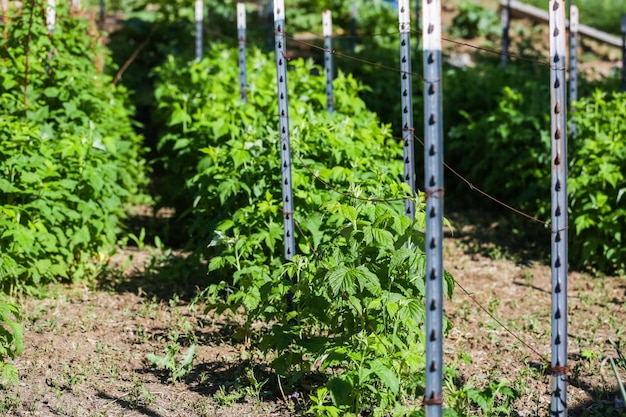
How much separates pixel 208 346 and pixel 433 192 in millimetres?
2463

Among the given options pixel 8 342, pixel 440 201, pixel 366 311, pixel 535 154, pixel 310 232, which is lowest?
pixel 8 342

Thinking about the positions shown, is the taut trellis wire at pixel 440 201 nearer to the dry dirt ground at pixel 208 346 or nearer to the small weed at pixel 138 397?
the dry dirt ground at pixel 208 346

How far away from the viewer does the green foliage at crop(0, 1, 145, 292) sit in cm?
618

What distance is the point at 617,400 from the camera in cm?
481

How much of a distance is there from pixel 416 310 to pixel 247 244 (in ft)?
5.53

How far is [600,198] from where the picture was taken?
7098 millimetres

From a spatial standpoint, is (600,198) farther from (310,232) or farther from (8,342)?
(8,342)

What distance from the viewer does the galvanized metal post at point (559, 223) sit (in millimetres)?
4105

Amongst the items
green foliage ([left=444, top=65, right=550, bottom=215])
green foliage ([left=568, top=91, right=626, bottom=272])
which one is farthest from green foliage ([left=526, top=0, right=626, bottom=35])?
green foliage ([left=568, top=91, right=626, bottom=272])

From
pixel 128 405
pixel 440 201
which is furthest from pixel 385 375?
pixel 128 405

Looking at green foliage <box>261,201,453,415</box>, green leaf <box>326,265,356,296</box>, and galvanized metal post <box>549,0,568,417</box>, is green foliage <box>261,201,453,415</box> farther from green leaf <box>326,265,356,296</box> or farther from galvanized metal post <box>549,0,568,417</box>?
galvanized metal post <box>549,0,568,417</box>

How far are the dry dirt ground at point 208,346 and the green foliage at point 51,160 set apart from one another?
280mm

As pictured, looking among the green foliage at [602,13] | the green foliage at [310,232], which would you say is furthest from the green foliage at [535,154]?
the green foliage at [602,13]

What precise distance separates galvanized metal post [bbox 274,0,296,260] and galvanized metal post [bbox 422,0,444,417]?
2098 mm
